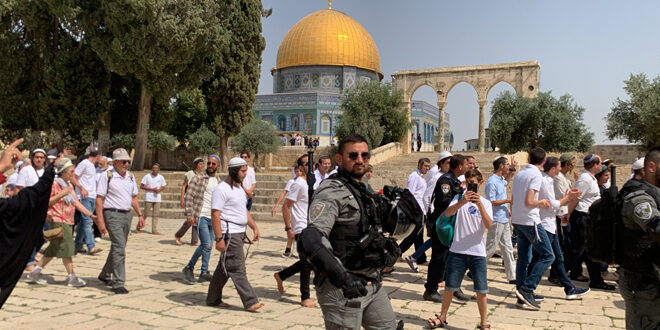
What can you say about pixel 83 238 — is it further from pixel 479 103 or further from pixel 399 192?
pixel 479 103

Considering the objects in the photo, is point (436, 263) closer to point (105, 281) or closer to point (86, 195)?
point (105, 281)

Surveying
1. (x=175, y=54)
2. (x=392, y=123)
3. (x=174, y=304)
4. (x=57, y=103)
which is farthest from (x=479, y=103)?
(x=174, y=304)

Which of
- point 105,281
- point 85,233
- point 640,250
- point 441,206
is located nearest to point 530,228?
point 441,206

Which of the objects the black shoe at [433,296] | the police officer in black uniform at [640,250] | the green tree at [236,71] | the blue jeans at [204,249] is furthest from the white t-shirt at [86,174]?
the green tree at [236,71]

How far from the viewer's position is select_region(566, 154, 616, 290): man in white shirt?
6.28 metres

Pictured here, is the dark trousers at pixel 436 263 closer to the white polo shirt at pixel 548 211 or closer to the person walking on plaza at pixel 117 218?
the white polo shirt at pixel 548 211

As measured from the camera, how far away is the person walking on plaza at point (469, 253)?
4.40 metres

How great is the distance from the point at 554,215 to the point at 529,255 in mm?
518

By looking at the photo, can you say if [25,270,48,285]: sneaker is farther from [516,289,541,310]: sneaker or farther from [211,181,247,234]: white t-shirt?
[516,289,541,310]: sneaker

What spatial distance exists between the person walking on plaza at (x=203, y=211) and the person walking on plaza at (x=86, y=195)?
1.63 metres

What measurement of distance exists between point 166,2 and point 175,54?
5.77 feet

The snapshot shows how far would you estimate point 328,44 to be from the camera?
50.4 m

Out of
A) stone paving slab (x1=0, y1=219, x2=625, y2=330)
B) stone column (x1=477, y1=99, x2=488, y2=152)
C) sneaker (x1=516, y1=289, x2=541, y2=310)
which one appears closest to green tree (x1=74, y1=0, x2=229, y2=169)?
stone paving slab (x1=0, y1=219, x2=625, y2=330)

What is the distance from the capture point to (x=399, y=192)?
2.96 m
